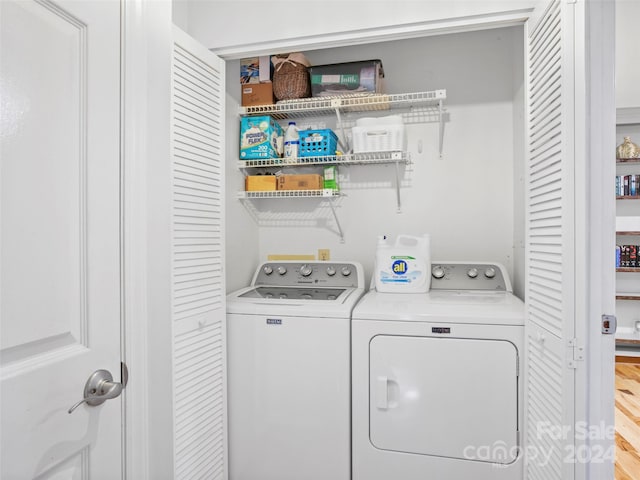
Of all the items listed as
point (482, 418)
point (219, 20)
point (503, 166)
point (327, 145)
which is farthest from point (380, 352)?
point (219, 20)

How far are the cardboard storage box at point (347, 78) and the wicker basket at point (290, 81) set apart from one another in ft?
0.21

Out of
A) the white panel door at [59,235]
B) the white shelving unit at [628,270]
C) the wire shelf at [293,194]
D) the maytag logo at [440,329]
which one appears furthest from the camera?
the white shelving unit at [628,270]

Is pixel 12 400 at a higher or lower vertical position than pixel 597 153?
lower

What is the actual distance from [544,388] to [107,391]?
148cm

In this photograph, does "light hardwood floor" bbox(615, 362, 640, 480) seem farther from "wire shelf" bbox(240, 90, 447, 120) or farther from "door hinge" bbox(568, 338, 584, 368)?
"wire shelf" bbox(240, 90, 447, 120)

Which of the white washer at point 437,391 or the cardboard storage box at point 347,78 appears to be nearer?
the white washer at point 437,391

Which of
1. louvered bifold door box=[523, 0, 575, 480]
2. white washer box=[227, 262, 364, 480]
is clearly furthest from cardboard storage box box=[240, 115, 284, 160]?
louvered bifold door box=[523, 0, 575, 480]

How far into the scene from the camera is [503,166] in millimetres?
2570

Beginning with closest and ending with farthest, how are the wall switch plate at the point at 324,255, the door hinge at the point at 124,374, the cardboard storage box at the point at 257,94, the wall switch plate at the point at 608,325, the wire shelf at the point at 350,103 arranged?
the door hinge at the point at 124,374 < the wall switch plate at the point at 608,325 < the wire shelf at the point at 350,103 < the cardboard storage box at the point at 257,94 < the wall switch plate at the point at 324,255

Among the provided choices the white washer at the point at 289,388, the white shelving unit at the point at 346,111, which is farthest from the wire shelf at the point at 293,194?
the white washer at the point at 289,388

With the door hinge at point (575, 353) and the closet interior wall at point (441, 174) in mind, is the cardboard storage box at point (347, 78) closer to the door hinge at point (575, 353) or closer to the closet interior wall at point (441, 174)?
the closet interior wall at point (441, 174)

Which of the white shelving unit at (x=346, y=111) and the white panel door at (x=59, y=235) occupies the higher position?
the white shelving unit at (x=346, y=111)

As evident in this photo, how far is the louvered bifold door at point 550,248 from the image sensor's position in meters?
1.33

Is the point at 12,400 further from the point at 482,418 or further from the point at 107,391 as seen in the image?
the point at 482,418
